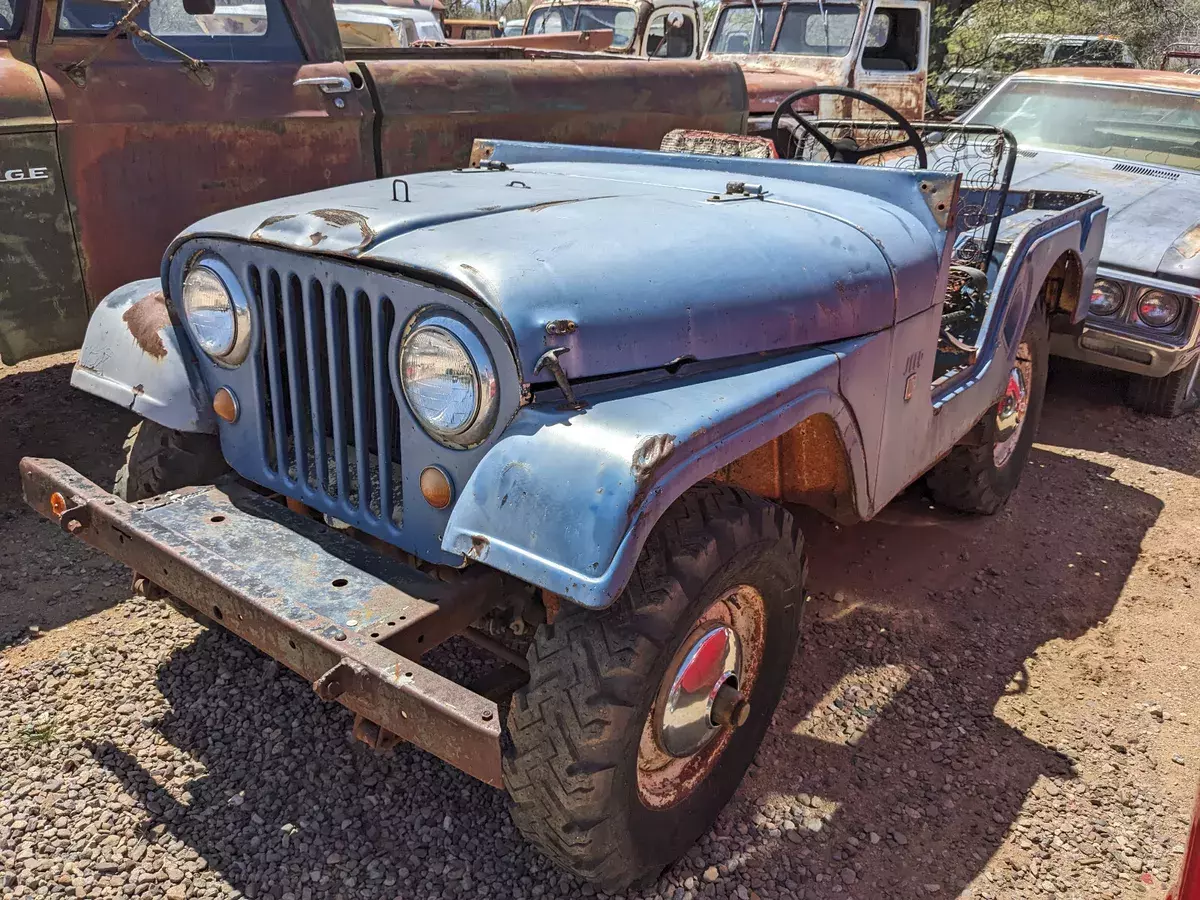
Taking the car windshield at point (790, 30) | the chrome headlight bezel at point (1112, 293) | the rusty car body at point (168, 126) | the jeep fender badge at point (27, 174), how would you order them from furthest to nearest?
the car windshield at point (790, 30) < the chrome headlight bezel at point (1112, 293) < the rusty car body at point (168, 126) < the jeep fender badge at point (27, 174)

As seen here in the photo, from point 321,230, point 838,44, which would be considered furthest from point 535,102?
point 838,44

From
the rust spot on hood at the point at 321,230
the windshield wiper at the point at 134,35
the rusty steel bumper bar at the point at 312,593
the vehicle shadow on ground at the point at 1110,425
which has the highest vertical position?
the windshield wiper at the point at 134,35

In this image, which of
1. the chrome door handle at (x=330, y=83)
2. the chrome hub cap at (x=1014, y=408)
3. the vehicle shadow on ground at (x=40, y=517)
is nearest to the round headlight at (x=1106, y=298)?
the chrome hub cap at (x=1014, y=408)

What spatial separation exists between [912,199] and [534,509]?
164 cm

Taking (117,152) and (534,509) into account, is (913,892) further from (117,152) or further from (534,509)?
(117,152)

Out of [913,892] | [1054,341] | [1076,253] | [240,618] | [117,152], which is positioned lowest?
[913,892]

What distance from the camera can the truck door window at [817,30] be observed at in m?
8.67

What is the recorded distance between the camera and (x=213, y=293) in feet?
7.36

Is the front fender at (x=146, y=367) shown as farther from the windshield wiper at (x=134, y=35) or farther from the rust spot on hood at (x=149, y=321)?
the windshield wiper at (x=134, y=35)

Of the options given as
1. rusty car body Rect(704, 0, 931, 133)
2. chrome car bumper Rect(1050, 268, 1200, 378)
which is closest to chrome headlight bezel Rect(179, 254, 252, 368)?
chrome car bumper Rect(1050, 268, 1200, 378)

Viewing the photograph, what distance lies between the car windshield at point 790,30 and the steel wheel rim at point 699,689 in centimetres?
773

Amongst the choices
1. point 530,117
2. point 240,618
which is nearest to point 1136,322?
point 530,117

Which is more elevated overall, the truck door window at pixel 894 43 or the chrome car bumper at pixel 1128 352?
the truck door window at pixel 894 43

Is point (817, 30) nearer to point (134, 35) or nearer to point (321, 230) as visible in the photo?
point (134, 35)
